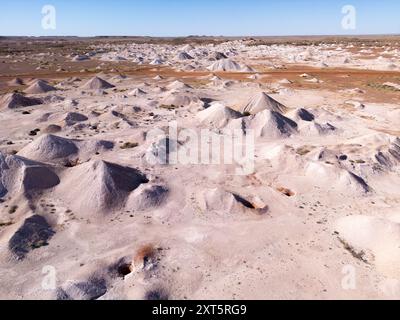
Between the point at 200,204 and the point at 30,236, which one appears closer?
the point at 30,236

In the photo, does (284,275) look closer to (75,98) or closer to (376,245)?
(376,245)

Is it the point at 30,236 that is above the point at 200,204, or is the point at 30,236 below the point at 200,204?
below

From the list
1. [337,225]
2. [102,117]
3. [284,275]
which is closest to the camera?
[284,275]

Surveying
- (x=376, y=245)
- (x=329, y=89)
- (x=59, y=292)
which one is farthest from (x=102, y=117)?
(x=329, y=89)

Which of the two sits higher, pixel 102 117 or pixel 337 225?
pixel 102 117

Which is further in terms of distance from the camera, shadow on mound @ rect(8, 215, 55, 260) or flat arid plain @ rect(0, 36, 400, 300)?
shadow on mound @ rect(8, 215, 55, 260)

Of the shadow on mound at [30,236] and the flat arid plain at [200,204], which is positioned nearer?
the flat arid plain at [200,204]
